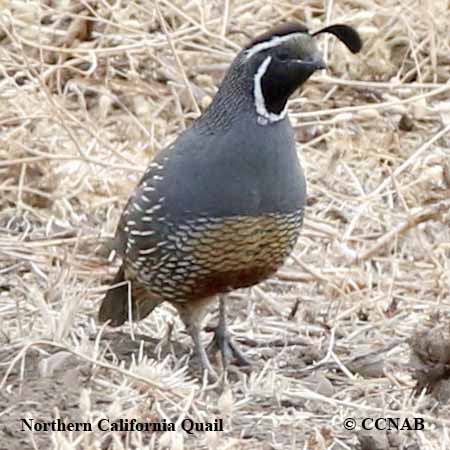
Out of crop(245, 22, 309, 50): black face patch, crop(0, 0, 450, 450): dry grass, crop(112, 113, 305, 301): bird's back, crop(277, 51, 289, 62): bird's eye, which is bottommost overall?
crop(0, 0, 450, 450): dry grass

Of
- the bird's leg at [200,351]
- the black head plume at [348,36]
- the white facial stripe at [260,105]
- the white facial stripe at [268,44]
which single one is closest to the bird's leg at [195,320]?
the bird's leg at [200,351]

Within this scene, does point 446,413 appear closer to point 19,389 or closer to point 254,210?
point 254,210

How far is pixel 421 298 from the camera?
4.84m

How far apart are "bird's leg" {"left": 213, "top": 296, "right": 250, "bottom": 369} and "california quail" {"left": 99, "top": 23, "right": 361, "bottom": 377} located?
0.27 feet

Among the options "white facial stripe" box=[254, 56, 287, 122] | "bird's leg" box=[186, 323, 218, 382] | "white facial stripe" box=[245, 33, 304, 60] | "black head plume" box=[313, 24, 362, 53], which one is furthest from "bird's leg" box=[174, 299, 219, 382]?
"black head plume" box=[313, 24, 362, 53]

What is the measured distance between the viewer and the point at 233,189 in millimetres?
3961

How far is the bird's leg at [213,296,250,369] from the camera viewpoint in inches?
167

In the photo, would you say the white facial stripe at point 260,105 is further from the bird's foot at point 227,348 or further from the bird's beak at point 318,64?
the bird's foot at point 227,348

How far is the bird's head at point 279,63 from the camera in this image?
13.2 feet

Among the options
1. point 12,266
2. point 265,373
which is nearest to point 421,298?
point 265,373

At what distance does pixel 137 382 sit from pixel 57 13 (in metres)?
2.68

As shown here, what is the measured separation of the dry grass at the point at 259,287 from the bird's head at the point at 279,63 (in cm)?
71

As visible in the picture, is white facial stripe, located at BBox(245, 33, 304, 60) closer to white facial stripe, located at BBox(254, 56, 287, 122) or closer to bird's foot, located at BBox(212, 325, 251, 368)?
white facial stripe, located at BBox(254, 56, 287, 122)

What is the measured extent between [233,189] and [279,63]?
361 mm
